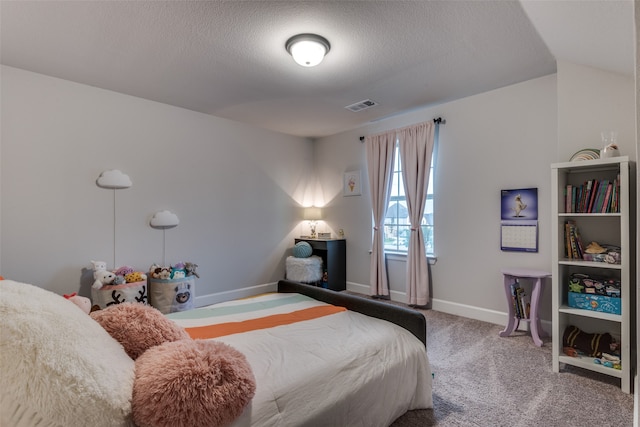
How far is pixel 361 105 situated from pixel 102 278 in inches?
133

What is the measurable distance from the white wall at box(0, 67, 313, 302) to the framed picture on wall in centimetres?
88

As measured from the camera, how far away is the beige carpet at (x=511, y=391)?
176cm

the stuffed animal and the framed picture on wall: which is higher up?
the framed picture on wall

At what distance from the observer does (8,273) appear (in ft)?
9.29

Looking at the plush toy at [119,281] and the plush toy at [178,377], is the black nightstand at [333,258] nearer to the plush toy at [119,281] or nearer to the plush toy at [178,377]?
the plush toy at [119,281]

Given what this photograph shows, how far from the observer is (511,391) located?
80.2 inches

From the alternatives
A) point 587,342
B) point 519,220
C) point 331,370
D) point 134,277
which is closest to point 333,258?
point 519,220

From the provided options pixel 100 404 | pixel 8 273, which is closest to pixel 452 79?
pixel 100 404

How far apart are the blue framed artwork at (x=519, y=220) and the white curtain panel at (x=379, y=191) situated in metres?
1.47

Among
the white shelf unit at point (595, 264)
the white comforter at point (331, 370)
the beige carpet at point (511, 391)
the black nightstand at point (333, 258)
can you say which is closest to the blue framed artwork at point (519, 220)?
the white shelf unit at point (595, 264)

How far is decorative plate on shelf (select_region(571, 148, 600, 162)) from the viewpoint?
231cm

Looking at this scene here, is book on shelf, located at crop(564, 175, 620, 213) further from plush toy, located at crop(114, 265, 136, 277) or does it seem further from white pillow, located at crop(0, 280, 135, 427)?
plush toy, located at crop(114, 265, 136, 277)

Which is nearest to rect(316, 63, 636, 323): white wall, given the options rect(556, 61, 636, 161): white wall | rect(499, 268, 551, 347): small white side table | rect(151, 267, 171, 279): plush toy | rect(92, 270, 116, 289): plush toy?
rect(556, 61, 636, 161): white wall

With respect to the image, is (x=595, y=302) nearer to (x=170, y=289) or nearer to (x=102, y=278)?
(x=170, y=289)
